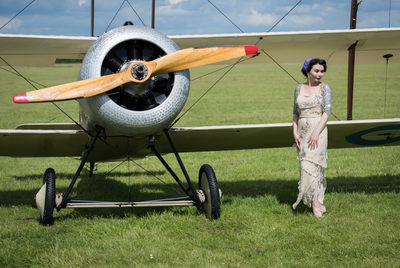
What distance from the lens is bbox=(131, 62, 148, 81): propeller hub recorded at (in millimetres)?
4355

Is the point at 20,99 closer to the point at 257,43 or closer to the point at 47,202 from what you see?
the point at 47,202

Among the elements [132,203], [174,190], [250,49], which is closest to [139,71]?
[250,49]

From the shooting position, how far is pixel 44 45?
19.9 feet

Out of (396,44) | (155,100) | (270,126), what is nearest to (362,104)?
(396,44)

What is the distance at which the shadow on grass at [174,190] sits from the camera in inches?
246

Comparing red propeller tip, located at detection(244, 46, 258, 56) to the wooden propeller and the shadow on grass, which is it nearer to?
the wooden propeller

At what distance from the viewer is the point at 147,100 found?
4.64 meters

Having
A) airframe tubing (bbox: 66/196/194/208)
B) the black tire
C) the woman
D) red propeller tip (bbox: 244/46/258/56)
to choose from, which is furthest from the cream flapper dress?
the black tire

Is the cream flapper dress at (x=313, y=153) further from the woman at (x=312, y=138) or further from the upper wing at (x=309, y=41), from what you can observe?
the upper wing at (x=309, y=41)

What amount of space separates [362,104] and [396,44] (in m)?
14.1

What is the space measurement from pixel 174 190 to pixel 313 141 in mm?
2299

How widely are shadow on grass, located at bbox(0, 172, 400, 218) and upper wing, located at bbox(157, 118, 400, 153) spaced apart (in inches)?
25.4

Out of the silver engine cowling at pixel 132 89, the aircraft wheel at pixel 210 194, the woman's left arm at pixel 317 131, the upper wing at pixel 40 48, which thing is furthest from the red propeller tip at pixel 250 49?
the upper wing at pixel 40 48

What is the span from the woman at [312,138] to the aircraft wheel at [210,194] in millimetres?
913
